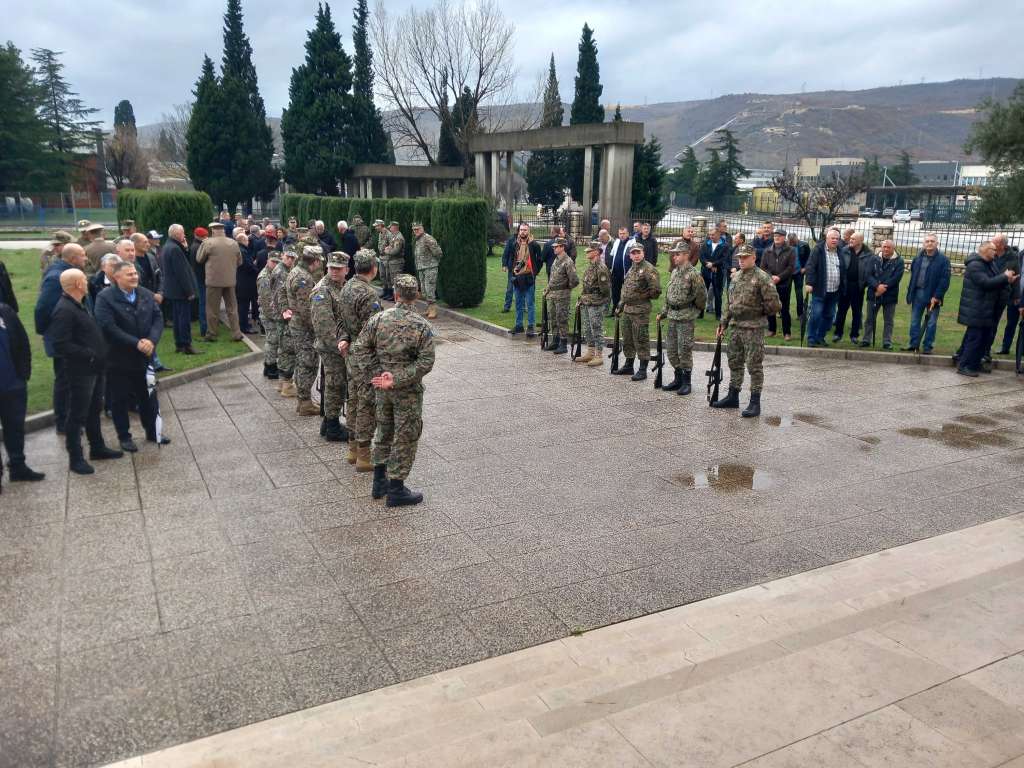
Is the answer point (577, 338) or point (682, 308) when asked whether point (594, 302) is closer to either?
point (577, 338)

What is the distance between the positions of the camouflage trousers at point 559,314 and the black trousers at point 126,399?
6.45m

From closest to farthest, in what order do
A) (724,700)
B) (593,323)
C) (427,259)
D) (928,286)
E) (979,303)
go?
(724,700) → (979,303) → (593,323) → (928,286) → (427,259)

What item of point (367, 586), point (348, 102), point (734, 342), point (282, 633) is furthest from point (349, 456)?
point (348, 102)

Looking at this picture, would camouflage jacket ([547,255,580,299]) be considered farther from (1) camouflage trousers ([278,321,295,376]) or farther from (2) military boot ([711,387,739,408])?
(1) camouflage trousers ([278,321,295,376])

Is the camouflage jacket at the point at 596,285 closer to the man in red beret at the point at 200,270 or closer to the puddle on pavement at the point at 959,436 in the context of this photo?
the puddle on pavement at the point at 959,436

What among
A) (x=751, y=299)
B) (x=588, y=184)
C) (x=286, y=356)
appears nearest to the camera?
(x=751, y=299)

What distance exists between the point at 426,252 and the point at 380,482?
10.3m

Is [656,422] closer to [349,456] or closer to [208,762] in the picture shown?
[349,456]

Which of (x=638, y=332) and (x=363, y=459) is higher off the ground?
(x=638, y=332)

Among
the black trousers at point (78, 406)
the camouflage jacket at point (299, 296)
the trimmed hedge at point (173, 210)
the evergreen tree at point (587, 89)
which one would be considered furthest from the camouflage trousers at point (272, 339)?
the evergreen tree at point (587, 89)

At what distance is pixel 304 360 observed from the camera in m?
8.89

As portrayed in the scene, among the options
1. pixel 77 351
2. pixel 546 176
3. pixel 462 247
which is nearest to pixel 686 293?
pixel 77 351

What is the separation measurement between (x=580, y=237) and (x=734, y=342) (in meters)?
23.2

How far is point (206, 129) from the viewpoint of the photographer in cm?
4234
